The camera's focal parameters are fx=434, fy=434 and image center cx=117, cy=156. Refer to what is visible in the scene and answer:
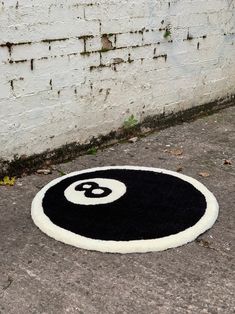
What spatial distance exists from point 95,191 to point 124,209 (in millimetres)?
332

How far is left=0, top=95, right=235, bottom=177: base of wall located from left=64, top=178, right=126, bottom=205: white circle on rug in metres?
0.53

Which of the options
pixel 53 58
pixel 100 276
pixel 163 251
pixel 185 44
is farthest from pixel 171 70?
pixel 100 276

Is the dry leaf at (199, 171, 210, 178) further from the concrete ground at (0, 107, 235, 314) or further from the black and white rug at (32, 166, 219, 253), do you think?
the concrete ground at (0, 107, 235, 314)

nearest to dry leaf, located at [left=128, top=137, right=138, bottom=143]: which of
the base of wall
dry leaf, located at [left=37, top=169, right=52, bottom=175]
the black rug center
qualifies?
the base of wall

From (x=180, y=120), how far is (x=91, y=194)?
7.69ft

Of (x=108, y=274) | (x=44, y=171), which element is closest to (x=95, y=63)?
(x=44, y=171)

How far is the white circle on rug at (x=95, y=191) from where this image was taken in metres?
3.13

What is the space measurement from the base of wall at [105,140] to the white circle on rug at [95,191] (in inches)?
21.0

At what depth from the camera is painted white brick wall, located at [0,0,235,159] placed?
3430 millimetres

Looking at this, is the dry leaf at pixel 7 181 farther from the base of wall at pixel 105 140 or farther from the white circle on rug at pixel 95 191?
the white circle on rug at pixel 95 191

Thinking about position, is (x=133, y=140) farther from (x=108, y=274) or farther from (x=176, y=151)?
(x=108, y=274)

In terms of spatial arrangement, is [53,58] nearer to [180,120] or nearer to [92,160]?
[92,160]

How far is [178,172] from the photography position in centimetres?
378

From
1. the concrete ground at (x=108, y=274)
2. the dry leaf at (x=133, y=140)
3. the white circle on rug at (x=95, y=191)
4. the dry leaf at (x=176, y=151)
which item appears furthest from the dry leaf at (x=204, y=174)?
the dry leaf at (x=133, y=140)
